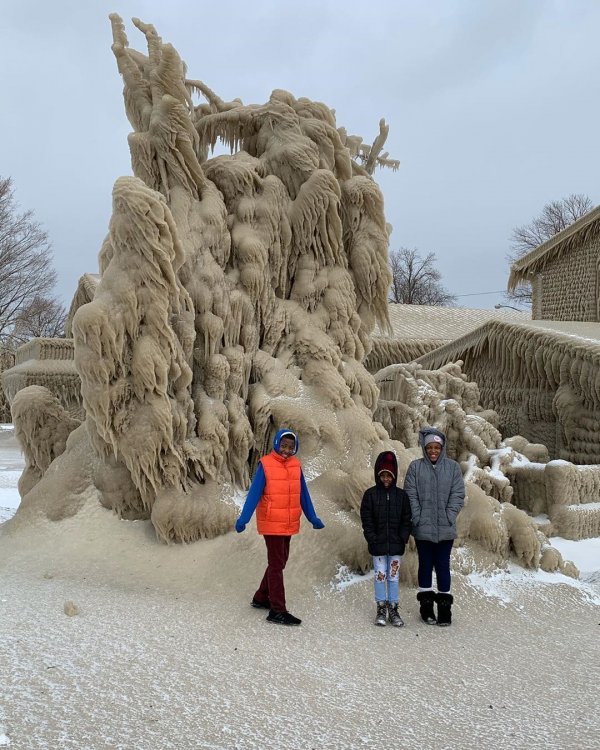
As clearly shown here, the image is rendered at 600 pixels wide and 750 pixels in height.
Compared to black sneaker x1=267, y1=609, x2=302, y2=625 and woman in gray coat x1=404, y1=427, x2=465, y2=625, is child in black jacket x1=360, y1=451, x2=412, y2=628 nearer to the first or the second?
woman in gray coat x1=404, y1=427, x2=465, y2=625

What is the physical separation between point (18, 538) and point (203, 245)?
3.07 metres

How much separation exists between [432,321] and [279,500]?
14.7 meters

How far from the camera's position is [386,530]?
4.61 metres

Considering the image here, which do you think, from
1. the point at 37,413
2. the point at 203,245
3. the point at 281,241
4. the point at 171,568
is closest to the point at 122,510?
the point at 171,568

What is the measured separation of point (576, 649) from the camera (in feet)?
A: 13.8

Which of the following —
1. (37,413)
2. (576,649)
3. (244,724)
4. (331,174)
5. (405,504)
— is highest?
(331,174)

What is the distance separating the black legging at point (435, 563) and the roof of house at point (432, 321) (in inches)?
459

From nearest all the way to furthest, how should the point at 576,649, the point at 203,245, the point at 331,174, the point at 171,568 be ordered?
the point at 576,649 < the point at 171,568 < the point at 203,245 < the point at 331,174

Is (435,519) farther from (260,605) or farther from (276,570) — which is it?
(260,605)

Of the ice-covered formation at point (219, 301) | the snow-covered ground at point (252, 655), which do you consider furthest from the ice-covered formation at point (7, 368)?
the snow-covered ground at point (252, 655)

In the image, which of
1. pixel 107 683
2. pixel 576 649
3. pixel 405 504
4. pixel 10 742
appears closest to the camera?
pixel 10 742

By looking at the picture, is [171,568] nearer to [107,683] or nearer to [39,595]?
[39,595]

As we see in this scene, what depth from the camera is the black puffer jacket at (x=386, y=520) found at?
15.1ft

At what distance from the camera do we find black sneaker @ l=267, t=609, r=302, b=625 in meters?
4.39
